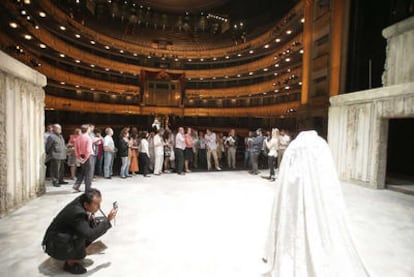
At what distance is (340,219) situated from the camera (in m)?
2.53

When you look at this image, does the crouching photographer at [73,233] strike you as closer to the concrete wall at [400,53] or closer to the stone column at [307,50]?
the concrete wall at [400,53]

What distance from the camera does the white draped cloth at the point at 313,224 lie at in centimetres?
243

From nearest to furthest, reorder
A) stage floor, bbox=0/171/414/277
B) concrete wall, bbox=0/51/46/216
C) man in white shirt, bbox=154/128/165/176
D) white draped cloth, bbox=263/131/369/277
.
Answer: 1. white draped cloth, bbox=263/131/369/277
2. stage floor, bbox=0/171/414/277
3. concrete wall, bbox=0/51/46/216
4. man in white shirt, bbox=154/128/165/176

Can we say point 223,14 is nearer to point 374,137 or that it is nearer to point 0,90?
point 374,137

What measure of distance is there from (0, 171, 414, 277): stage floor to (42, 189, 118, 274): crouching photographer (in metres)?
0.23

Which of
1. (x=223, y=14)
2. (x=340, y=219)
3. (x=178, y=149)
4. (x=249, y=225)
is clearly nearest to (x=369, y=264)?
(x=340, y=219)

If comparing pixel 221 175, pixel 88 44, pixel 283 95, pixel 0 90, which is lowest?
pixel 221 175

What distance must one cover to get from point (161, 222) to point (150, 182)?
3.60 metres

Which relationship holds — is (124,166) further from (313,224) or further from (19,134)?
(313,224)

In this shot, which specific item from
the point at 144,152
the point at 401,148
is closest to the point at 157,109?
the point at 144,152

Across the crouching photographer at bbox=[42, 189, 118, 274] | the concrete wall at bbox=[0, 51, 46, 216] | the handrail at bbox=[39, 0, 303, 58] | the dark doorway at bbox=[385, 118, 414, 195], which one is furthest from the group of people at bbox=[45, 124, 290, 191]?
the handrail at bbox=[39, 0, 303, 58]

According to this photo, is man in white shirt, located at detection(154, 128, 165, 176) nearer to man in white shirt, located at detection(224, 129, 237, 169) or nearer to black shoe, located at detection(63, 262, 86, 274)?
man in white shirt, located at detection(224, 129, 237, 169)

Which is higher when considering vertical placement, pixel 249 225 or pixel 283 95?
pixel 283 95

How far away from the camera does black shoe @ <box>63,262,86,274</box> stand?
2873mm
